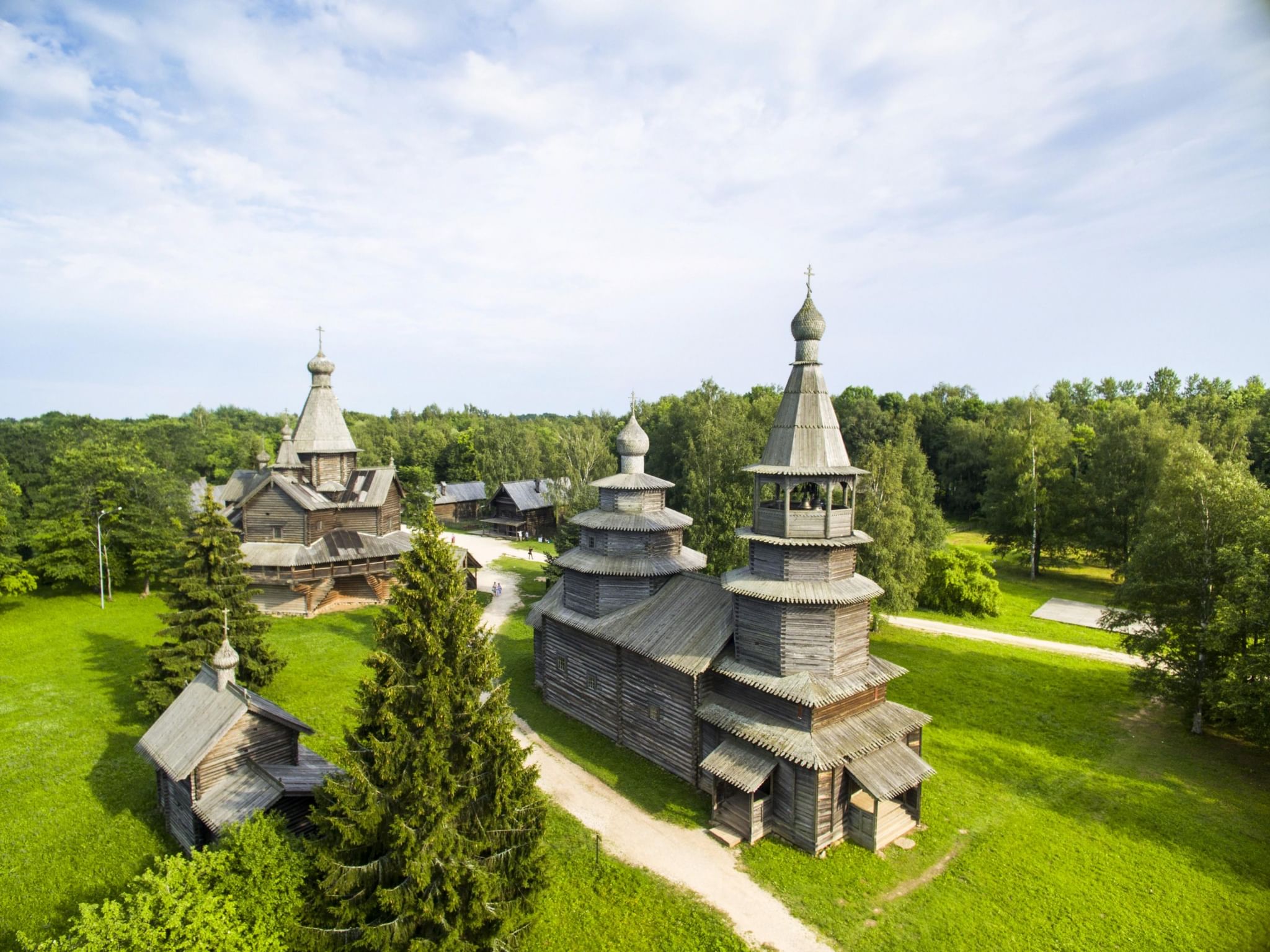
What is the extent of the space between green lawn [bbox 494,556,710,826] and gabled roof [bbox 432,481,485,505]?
41.9 metres

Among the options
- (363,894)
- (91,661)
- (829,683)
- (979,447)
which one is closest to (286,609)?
(91,661)

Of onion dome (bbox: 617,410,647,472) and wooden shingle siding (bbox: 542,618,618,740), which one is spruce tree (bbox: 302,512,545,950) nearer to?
wooden shingle siding (bbox: 542,618,618,740)

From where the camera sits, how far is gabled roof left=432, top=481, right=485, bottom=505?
68938 mm

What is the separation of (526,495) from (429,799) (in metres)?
51.5

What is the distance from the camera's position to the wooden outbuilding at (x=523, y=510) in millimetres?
61531

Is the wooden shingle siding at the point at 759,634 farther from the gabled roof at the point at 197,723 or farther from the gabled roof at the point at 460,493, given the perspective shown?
the gabled roof at the point at 460,493

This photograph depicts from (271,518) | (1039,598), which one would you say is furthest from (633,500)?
(1039,598)

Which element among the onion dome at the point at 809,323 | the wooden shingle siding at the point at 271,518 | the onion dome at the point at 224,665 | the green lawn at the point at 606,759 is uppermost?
the onion dome at the point at 809,323

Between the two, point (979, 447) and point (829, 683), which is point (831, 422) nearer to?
point (829, 683)

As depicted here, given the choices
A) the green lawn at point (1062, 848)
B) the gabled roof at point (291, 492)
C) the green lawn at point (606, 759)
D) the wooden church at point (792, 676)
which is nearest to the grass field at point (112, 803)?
the green lawn at point (606, 759)

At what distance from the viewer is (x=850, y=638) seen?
17172mm

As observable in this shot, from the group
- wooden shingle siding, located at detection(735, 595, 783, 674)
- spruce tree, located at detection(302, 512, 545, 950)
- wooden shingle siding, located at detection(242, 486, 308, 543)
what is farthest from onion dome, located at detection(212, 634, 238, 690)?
wooden shingle siding, located at detection(242, 486, 308, 543)

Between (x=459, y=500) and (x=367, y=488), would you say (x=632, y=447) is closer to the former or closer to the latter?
(x=367, y=488)

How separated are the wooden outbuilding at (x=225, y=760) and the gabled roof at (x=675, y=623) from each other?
8.52m
